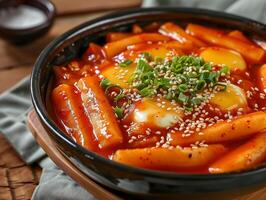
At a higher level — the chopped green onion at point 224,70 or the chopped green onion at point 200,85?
the chopped green onion at point 224,70

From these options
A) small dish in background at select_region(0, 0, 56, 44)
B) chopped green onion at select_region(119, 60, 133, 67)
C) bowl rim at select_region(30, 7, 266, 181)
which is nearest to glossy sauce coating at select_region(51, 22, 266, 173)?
chopped green onion at select_region(119, 60, 133, 67)

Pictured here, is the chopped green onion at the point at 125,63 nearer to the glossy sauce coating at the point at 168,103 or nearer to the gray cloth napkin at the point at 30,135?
the glossy sauce coating at the point at 168,103

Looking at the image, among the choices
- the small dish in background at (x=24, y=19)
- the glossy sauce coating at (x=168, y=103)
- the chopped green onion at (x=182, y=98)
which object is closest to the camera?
the glossy sauce coating at (x=168, y=103)

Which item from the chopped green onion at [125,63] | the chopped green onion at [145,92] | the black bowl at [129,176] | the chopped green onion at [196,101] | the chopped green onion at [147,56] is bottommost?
the black bowl at [129,176]

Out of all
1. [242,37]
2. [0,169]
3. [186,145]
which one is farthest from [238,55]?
[0,169]

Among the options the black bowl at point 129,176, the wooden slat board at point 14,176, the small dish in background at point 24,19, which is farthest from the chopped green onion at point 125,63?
the small dish in background at point 24,19

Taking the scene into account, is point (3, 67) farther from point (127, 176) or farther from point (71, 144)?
point (127, 176)

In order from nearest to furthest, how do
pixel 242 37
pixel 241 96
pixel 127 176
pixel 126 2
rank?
pixel 127 176
pixel 241 96
pixel 242 37
pixel 126 2
